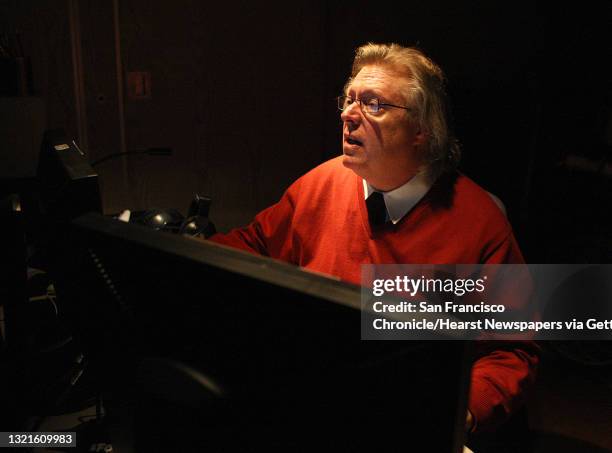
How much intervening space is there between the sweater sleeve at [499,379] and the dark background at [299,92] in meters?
1.62

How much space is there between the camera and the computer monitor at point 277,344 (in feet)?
1.59

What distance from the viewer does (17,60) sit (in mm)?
2414

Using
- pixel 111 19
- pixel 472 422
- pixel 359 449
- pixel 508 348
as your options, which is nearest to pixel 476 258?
pixel 508 348

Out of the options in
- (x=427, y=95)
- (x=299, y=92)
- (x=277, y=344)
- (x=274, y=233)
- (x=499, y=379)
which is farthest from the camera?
(x=299, y=92)

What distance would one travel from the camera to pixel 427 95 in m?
1.34

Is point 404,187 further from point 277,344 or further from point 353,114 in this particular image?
point 277,344

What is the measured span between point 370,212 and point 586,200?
1.64 metres

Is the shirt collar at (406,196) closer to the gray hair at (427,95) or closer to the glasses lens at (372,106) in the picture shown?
the gray hair at (427,95)

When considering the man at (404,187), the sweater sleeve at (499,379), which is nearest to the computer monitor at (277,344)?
the sweater sleeve at (499,379)

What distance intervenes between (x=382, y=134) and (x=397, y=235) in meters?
0.24

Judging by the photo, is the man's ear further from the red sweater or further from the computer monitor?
the computer monitor

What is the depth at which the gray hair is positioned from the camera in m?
1.34

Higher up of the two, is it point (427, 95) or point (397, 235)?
point (427, 95)

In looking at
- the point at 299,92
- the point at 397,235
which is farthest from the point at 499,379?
the point at 299,92
